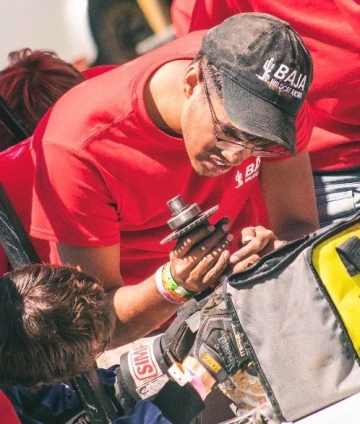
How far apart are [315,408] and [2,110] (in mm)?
1274

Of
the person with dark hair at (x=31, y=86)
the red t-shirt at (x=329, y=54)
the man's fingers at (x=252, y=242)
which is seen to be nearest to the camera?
the man's fingers at (x=252, y=242)

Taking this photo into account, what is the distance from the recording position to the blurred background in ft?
14.3

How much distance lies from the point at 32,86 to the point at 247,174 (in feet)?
2.54

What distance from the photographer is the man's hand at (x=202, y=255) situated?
2.07 metres

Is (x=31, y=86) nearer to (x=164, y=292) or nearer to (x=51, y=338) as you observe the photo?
(x=164, y=292)

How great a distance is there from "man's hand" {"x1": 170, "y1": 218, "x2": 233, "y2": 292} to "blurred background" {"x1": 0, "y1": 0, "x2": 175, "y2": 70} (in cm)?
252

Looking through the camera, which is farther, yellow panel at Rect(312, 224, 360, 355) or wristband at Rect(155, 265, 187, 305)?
wristband at Rect(155, 265, 187, 305)

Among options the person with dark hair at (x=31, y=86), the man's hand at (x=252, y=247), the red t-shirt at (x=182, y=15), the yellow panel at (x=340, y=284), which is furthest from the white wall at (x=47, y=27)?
the yellow panel at (x=340, y=284)

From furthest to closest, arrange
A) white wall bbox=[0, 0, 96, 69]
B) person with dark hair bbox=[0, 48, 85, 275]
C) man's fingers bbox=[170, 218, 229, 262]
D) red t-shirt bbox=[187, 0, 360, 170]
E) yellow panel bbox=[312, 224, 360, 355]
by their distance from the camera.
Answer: white wall bbox=[0, 0, 96, 69]
person with dark hair bbox=[0, 48, 85, 275]
red t-shirt bbox=[187, 0, 360, 170]
man's fingers bbox=[170, 218, 229, 262]
yellow panel bbox=[312, 224, 360, 355]

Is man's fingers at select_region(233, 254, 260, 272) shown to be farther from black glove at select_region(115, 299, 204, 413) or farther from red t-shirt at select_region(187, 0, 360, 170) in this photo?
red t-shirt at select_region(187, 0, 360, 170)

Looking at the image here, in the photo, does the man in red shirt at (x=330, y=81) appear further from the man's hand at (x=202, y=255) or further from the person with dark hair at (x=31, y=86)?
the man's hand at (x=202, y=255)

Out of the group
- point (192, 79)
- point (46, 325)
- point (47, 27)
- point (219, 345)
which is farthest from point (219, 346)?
point (47, 27)

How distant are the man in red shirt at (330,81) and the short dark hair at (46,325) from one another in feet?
2.92

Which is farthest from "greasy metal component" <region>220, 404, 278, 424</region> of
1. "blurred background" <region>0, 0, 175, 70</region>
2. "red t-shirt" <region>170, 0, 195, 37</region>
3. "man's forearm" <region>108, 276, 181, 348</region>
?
"blurred background" <region>0, 0, 175, 70</region>
